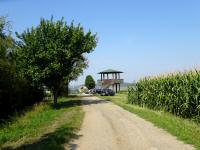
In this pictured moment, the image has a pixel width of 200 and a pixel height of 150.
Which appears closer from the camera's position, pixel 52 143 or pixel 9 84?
pixel 52 143

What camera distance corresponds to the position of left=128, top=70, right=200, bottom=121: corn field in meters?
20.1

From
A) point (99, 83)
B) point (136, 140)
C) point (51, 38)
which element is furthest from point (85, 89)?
point (136, 140)

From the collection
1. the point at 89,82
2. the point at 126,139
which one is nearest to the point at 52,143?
the point at 126,139

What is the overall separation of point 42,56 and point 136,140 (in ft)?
79.5

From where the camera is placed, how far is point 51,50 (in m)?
36.5

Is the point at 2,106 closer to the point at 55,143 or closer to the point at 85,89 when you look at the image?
the point at 55,143

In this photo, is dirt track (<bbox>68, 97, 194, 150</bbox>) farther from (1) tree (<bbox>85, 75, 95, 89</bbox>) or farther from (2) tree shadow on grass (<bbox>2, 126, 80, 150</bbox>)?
(1) tree (<bbox>85, 75, 95, 89</bbox>)

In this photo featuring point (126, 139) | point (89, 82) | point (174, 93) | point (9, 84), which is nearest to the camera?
point (126, 139)

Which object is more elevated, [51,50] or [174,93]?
[51,50]

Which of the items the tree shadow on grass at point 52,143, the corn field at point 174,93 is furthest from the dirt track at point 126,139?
the corn field at point 174,93

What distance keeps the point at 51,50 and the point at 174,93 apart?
52.7ft

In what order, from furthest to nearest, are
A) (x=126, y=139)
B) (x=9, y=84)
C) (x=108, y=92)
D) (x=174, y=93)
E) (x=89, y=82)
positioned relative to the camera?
(x=89, y=82), (x=108, y=92), (x=9, y=84), (x=174, y=93), (x=126, y=139)

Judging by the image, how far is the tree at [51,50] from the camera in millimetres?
36688

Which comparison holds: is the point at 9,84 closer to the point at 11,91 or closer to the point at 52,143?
the point at 11,91
